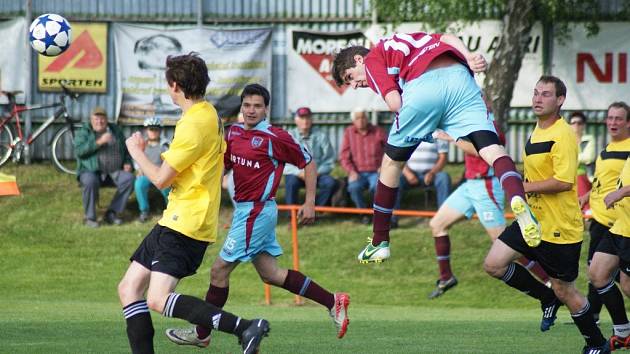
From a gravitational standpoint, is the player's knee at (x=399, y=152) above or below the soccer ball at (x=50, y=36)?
below

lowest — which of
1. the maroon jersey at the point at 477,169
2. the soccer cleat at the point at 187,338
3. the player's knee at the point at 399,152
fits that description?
the soccer cleat at the point at 187,338

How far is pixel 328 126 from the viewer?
2116 centimetres

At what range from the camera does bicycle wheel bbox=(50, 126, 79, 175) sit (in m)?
20.6

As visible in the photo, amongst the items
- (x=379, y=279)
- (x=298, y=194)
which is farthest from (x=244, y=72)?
(x=379, y=279)

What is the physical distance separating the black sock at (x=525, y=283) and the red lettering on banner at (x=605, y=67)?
11.5 meters

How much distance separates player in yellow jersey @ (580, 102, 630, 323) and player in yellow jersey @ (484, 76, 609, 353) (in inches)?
80.6

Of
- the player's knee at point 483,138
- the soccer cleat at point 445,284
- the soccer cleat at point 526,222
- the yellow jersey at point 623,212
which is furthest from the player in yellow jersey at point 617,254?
the soccer cleat at point 445,284

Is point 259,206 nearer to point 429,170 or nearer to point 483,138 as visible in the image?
point 483,138

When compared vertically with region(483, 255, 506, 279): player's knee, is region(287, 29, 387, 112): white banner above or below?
above

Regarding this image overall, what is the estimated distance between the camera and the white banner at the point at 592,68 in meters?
20.6

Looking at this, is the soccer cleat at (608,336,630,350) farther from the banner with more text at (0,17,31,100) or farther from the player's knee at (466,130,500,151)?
the banner with more text at (0,17,31,100)

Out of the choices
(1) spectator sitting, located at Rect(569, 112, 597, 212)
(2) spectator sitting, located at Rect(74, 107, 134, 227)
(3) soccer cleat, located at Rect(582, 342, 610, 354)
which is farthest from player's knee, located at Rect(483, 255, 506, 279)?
(2) spectator sitting, located at Rect(74, 107, 134, 227)

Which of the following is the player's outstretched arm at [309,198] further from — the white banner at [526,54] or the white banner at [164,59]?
the white banner at [164,59]

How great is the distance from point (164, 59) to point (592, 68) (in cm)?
750
